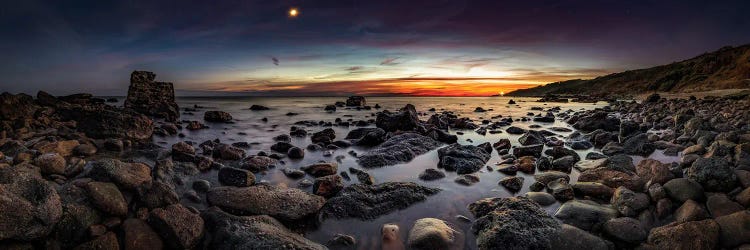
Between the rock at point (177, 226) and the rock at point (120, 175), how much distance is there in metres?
1.04

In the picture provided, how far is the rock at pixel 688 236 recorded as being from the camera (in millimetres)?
4031

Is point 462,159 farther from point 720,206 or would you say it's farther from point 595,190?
point 720,206

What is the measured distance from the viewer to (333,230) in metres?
5.09

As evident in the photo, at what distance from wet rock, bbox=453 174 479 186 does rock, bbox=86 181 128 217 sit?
5.68m

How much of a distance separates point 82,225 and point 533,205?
5891 millimetres

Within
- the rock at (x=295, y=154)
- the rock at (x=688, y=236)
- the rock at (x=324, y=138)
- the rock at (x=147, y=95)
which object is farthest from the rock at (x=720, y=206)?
the rock at (x=147, y=95)

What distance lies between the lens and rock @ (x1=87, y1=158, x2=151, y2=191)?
5.32m

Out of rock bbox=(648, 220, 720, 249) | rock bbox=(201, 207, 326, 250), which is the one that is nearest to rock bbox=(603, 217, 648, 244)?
rock bbox=(648, 220, 720, 249)

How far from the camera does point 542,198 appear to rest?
6.02m

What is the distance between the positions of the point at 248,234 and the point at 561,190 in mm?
5064

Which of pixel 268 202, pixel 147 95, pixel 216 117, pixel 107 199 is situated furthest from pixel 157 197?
pixel 147 95

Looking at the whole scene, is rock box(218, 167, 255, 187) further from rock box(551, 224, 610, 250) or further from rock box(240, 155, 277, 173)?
rock box(551, 224, 610, 250)

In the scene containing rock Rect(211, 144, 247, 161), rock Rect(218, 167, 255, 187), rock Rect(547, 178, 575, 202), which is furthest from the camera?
rock Rect(211, 144, 247, 161)

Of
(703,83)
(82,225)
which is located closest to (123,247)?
(82,225)
